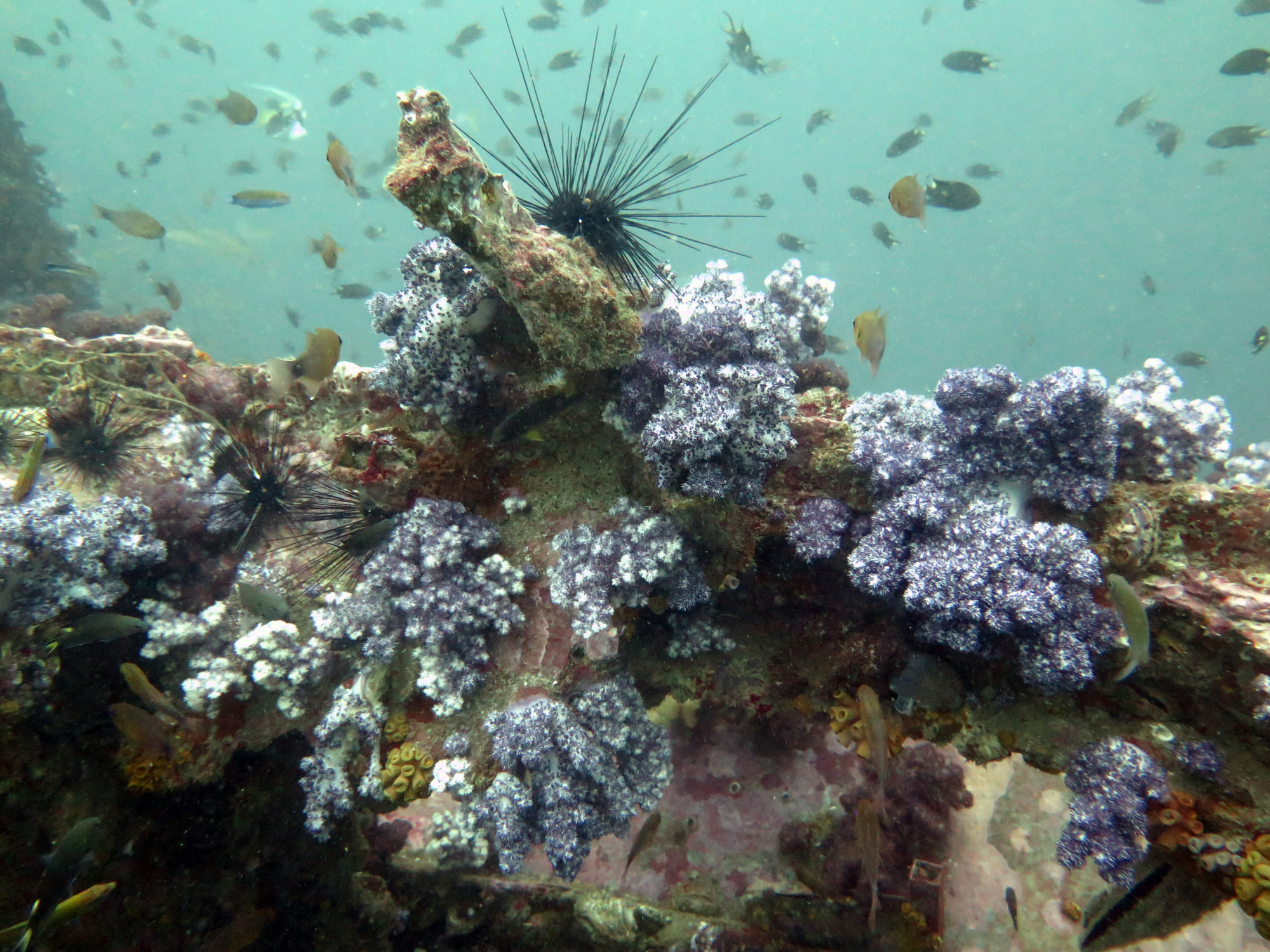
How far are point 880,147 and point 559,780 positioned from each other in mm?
127258

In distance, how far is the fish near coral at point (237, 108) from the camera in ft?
31.6

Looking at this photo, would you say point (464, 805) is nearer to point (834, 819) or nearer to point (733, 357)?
point (834, 819)

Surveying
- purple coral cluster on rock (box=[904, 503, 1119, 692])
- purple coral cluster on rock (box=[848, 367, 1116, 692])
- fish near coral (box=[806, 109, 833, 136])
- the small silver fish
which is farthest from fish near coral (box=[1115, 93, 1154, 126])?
the small silver fish

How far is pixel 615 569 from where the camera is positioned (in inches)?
146

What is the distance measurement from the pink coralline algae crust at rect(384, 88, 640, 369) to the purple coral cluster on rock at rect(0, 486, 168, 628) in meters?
3.06

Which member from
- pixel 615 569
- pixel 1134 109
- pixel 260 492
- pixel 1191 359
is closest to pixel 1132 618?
pixel 615 569

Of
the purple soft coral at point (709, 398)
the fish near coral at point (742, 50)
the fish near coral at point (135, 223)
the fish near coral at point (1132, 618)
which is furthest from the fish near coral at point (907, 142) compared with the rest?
the fish near coral at point (135, 223)

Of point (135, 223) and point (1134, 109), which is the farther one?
point (1134, 109)

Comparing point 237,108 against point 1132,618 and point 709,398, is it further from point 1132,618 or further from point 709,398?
point 1132,618

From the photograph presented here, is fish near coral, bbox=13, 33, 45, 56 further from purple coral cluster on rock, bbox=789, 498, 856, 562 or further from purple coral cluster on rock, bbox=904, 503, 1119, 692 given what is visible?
purple coral cluster on rock, bbox=904, 503, 1119, 692

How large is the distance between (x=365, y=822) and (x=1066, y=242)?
128 metres

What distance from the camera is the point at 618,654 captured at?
4043 mm

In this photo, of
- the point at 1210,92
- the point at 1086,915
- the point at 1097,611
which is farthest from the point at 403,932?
the point at 1210,92

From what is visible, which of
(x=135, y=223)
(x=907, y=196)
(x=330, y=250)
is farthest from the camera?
(x=135, y=223)
